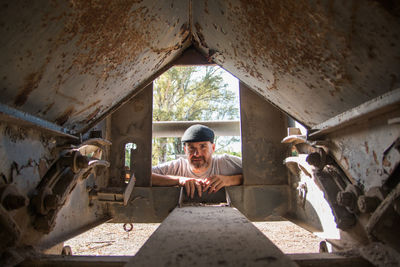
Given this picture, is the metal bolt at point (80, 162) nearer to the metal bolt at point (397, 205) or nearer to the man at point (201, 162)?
the man at point (201, 162)

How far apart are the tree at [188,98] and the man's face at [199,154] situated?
757cm

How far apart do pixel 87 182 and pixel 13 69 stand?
140 cm

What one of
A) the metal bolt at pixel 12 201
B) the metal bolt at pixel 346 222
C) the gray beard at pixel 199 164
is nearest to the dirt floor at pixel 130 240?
the gray beard at pixel 199 164

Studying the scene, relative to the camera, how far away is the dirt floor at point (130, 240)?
3.89 metres

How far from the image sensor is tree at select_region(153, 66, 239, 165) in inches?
451

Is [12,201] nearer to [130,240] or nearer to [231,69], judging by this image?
[231,69]

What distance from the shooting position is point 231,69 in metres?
2.38

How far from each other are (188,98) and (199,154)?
8637 millimetres

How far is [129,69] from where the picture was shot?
1.90 meters

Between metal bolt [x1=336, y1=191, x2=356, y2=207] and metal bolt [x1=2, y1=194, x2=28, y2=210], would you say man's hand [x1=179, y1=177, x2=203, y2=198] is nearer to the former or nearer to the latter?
metal bolt [x1=336, y1=191, x2=356, y2=207]

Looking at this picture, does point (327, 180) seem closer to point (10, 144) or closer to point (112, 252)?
point (10, 144)

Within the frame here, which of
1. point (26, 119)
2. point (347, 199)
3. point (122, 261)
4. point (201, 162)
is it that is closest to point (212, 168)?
point (201, 162)

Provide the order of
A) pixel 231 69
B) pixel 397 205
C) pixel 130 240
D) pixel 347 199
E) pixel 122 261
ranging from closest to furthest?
pixel 397 205, pixel 122 261, pixel 347 199, pixel 231 69, pixel 130 240

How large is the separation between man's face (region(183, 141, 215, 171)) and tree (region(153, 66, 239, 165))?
298 inches
